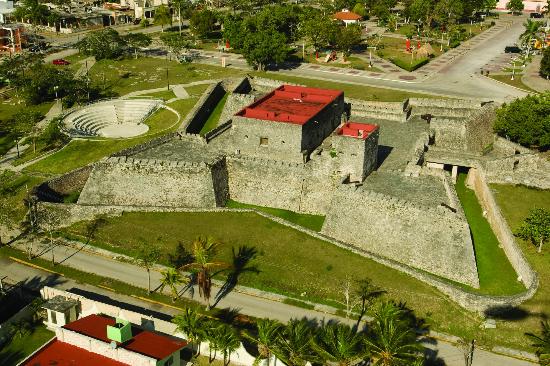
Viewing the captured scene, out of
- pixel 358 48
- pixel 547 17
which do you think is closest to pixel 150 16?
pixel 358 48

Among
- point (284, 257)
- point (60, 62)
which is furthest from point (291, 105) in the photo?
point (60, 62)

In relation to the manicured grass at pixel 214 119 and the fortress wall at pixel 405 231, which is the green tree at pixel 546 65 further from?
the fortress wall at pixel 405 231

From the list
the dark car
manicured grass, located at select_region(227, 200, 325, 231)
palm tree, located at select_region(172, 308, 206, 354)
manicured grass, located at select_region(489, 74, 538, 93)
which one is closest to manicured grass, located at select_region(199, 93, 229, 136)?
manicured grass, located at select_region(227, 200, 325, 231)

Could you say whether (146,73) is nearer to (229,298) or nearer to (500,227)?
(229,298)

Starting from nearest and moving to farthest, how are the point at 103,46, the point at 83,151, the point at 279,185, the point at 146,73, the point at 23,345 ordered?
1. the point at 23,345
2. the point at 279,185
3. the point at 83,151
4. the point at 146,73
5. the point at 103,46

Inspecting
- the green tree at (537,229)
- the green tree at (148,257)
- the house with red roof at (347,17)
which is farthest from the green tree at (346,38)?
the green tree at (148,257)
